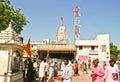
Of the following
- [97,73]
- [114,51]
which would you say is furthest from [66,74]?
[114,51]

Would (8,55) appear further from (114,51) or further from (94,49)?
(114,51)

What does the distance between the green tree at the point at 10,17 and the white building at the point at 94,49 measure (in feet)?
62.8

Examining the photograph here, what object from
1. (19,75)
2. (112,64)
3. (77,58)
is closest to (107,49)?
(77,58)

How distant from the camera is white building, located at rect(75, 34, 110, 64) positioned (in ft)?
156

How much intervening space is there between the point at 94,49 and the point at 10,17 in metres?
23.5

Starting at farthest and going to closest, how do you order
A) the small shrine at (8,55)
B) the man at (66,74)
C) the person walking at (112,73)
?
the small shrine at (8,55) → the man at (66,74) → the person walking at (112,73)

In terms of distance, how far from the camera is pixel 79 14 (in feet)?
213

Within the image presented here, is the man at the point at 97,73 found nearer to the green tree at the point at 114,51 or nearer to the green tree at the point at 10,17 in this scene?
the green tree at the point at 10,17

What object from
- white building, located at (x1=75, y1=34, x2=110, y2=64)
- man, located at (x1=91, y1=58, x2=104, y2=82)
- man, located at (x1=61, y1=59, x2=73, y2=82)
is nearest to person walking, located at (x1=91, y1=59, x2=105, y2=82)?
man, located at (x1=91, y1=58, x2=104, y2=82)

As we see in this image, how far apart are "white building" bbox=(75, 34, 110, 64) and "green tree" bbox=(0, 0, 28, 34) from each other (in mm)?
19156

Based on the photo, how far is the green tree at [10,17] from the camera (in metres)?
28.2

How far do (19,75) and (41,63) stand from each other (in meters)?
2.82

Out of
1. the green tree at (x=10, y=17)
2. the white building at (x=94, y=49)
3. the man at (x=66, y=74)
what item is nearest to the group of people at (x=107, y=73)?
the man at (x=66, y=74)

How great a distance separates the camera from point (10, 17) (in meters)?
29.8
